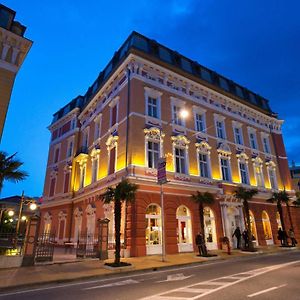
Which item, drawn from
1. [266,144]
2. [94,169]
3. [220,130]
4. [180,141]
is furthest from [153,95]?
[266,144]

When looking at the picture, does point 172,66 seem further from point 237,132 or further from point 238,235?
point 238,235

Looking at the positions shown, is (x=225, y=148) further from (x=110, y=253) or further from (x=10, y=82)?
(x=10, y=82)

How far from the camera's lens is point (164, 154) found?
19984mm

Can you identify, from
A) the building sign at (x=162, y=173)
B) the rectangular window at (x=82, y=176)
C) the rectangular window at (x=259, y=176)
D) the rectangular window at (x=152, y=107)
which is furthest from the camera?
the rectangular window at (x=259, y=176)

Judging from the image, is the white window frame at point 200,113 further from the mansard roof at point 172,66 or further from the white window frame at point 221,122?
the mansard roof at point 172,66

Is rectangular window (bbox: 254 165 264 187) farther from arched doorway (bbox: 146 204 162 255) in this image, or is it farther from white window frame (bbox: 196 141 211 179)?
arched doorway (bbox: 146 204 162 255)

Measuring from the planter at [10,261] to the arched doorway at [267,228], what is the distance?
2301 centimetres

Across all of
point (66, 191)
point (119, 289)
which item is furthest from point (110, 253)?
point (66, 191)

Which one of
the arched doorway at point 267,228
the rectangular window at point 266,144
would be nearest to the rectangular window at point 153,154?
the arched doorway at point 267,228

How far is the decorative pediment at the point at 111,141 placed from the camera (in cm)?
2059

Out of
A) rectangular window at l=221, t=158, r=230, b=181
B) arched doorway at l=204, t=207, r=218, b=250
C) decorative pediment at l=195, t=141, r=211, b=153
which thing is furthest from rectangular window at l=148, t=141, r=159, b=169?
rectangular window at l=221, t=158, r=230, b=181

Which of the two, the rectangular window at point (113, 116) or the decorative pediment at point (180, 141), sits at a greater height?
the rectangular window at point (113, 116)

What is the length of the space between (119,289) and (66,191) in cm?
2329

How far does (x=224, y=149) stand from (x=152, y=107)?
29.9 ft
